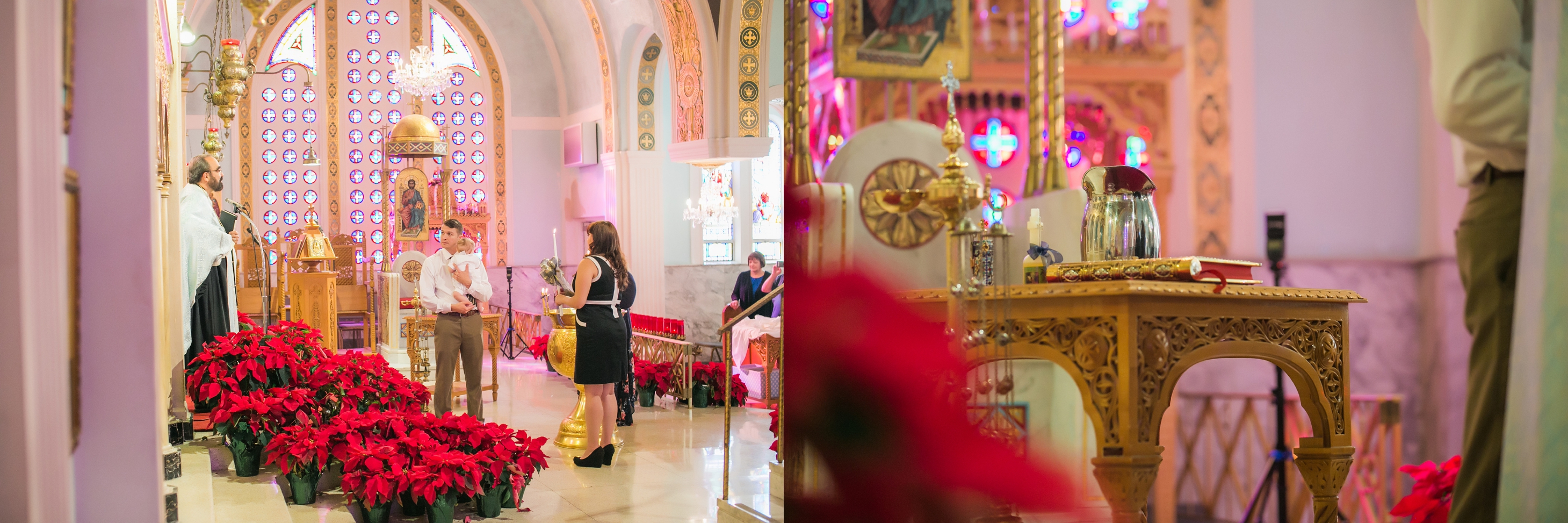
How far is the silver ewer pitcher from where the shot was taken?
5.80 ft

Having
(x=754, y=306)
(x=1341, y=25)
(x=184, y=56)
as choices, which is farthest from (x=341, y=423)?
(x=184, y=56)

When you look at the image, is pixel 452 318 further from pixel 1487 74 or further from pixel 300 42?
pixel 300 42

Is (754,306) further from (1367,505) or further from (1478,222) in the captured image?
(1478,222)

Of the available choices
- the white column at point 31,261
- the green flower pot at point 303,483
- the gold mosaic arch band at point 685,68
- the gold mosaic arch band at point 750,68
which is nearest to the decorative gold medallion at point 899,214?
the white column at point 31,261

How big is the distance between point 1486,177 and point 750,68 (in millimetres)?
8993

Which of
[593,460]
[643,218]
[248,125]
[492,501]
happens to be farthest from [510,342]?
[492,501]

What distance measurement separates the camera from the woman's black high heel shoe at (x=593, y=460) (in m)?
5.39

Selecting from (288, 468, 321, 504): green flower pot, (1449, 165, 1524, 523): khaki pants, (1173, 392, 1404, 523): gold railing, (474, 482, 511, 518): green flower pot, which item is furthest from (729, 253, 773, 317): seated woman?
(1449, 165, 1524, 523): khaki pants

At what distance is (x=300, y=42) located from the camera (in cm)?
1480

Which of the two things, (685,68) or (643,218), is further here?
(643,218)

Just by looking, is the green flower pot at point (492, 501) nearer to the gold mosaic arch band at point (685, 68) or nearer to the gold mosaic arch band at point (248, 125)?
the gold mosaic arch band at point (685, 68)

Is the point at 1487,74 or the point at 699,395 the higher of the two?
the point at 1487,74

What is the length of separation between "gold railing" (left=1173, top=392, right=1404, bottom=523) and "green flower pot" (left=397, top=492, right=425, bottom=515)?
2.86m

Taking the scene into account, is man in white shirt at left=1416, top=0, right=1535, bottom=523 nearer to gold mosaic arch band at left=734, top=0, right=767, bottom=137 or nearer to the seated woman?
the seated woman
